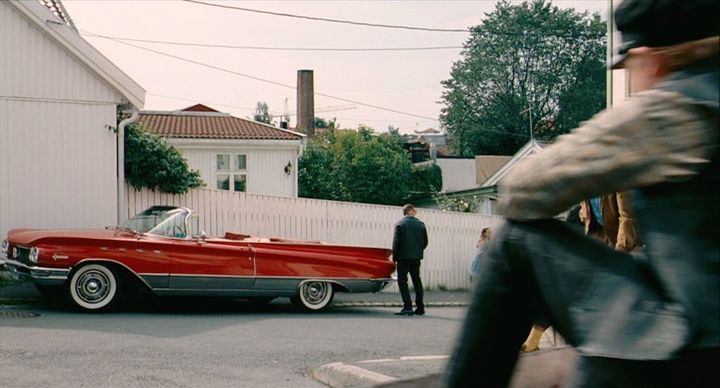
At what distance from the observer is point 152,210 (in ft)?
54.9

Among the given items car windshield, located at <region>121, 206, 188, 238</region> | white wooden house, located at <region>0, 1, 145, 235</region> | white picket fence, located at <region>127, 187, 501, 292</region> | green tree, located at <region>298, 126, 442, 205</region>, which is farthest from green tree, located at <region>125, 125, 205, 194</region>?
green tree, located at <region>298, 126, 442, 205</region>

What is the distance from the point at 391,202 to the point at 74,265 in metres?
36.5

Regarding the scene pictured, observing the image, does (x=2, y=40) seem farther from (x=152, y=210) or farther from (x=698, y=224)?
(x=698, y=224)

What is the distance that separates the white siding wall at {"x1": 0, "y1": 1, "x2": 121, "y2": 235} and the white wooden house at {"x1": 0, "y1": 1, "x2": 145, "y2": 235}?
0.7 inches

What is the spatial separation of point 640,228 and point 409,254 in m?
14.2

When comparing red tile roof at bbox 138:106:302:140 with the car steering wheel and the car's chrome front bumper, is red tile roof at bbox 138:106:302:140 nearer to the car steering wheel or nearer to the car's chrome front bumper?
the car steering wheel

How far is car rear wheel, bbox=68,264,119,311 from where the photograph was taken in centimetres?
1399

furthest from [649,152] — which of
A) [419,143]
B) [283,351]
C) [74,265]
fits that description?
[419,143]

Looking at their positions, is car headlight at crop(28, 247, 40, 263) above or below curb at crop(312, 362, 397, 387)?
above

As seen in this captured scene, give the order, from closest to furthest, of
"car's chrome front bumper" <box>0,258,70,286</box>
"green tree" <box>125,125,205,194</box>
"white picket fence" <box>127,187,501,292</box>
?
"car's chrome front bumper" <box>0,258,70,286</box>, "green tree" <box>125,125,205,194</box>, "white picket fence" <box>127,187,501,292</box>

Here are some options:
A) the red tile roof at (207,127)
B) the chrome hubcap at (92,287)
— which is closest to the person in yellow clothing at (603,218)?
the chrome hubcap at (92,287)

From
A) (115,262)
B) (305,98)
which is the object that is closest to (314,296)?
(115,262)

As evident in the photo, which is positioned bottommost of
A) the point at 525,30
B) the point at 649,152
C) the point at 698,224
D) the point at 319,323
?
the point at 319,323

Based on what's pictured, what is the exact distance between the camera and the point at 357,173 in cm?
4984
